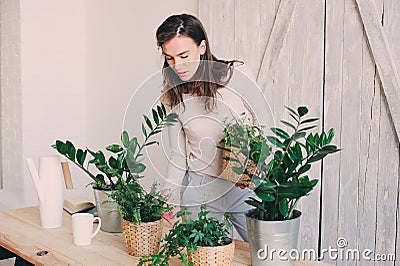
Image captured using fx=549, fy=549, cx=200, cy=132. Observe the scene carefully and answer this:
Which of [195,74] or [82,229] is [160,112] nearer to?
[195,74]

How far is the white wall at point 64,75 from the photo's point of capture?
12.8 feet

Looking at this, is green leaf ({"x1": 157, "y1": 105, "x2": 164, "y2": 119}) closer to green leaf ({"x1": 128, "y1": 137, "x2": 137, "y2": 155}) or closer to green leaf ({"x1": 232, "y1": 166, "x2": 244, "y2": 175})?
green leaf ({"x1": 128, "y1": 137, "x2": 137, "y2": 155})

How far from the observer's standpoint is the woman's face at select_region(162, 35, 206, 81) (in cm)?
195

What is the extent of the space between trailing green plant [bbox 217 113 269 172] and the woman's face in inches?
10.7

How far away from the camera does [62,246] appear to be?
1.95 m

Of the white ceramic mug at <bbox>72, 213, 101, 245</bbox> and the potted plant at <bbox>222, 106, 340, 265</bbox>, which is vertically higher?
the potted plant at <bbox>222, 106, 340, 265</bbox>

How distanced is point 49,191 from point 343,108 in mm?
1423

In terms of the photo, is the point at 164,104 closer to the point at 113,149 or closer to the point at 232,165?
the point at 113,149

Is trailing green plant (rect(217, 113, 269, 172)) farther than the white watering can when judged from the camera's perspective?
No

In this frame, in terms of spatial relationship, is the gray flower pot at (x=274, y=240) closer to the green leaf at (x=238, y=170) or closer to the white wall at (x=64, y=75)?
the green leaf at (x=238, y=170)

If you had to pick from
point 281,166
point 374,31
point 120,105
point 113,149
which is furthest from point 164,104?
point 120,105

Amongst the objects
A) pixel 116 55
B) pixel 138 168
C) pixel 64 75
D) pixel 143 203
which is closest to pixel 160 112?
pixel 138 168

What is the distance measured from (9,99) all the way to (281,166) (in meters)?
2.94

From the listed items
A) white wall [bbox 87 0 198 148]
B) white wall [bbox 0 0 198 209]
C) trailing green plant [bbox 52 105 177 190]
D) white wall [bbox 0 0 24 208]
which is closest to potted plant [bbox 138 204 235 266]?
trailing green plant [bbox 52 105 177 190]
